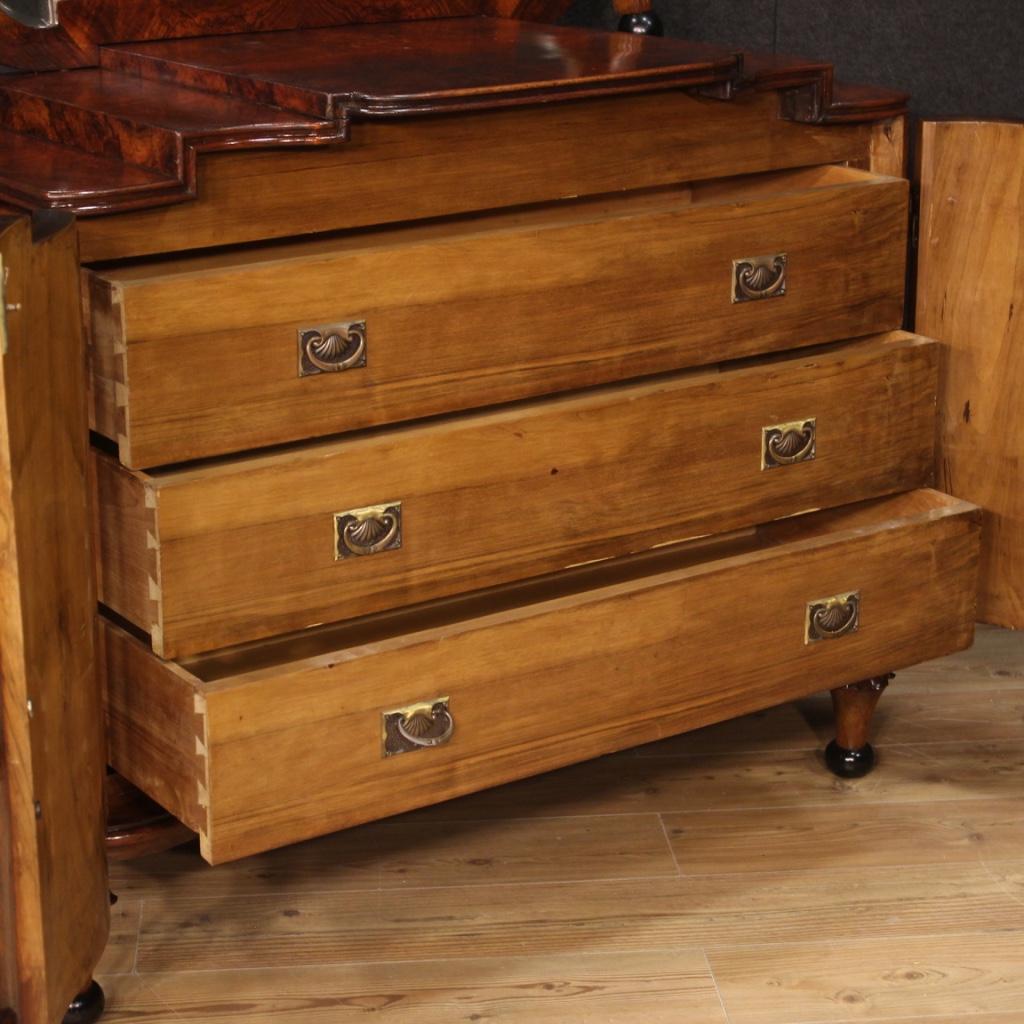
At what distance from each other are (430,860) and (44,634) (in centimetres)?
58

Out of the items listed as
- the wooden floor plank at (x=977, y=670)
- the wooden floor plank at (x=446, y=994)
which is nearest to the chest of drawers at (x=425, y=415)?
the wooden floor plank at (x=446, y=994)

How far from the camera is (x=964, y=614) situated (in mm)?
1865

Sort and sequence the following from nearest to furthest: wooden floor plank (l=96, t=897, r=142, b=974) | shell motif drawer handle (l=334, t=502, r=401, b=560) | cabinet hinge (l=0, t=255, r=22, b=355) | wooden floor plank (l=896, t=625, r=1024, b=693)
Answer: cabinet hinge (l=0, t=255, r=22, b=355) → shell motif drawer handle (l=334, t=502, r=401, b=560) → wooden floor plank (l=96, t=897, r=142, b=974) → wooden floor plank (l=896, t=625, r=1024, b=693)

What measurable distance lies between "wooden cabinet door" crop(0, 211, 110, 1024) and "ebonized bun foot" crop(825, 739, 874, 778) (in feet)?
2.70

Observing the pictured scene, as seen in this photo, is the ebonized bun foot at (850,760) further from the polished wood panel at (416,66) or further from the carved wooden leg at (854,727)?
the polished wood panel at (416,66)

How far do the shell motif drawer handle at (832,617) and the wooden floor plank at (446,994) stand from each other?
1.08 ft

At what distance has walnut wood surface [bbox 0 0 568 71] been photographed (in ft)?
5.43

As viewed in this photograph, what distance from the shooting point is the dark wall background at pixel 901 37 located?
2.21 m

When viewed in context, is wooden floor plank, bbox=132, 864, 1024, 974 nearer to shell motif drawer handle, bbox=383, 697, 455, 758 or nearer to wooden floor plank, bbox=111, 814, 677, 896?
wooden floor plank, bbox=111, 814, 677, 896

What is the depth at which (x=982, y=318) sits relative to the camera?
198cm

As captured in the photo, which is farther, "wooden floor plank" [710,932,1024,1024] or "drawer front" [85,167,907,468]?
"wooden floor plank" [710,932,1024,1024]

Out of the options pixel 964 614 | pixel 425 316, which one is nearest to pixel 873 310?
pixel 964 614

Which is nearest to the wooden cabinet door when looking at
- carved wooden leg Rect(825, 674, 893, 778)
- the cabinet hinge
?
the cabinet hinge

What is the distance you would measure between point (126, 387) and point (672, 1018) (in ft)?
2.28
